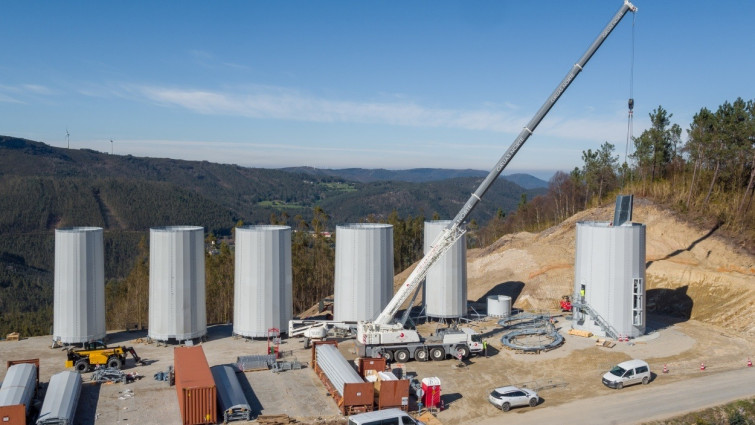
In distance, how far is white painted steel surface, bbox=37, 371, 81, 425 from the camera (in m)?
22.0

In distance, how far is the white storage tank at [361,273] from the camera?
123ft

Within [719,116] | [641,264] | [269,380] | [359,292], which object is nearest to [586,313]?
[641,264]

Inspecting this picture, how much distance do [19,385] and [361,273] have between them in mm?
19404

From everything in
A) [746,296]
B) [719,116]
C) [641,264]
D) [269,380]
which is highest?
[719,116]

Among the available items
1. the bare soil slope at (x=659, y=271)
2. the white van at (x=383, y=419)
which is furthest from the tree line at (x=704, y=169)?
the white van at (x=383, y=419)

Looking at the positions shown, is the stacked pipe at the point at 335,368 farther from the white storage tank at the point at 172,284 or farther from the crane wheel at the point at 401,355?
the white storage tank at the point at 172,284

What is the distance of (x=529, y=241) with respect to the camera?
61375mm

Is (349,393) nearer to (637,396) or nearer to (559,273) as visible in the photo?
(637,396)

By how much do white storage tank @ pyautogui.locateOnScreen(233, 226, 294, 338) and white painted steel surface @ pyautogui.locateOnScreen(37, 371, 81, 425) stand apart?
11215 millimetres

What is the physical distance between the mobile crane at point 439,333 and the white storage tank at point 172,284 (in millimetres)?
11032

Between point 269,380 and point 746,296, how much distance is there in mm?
33132

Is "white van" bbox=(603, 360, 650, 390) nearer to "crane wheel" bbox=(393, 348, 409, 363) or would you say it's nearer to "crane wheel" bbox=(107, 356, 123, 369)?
"crane wheel" bbox=(393, 348, 409, 363)

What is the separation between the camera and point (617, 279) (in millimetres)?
35938

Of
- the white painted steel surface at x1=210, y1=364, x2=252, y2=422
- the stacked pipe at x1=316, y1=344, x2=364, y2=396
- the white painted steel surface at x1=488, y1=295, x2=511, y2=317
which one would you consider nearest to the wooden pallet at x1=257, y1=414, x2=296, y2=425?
the white painted steel surface at x1=210, y1=364, x2=252, y2=422
